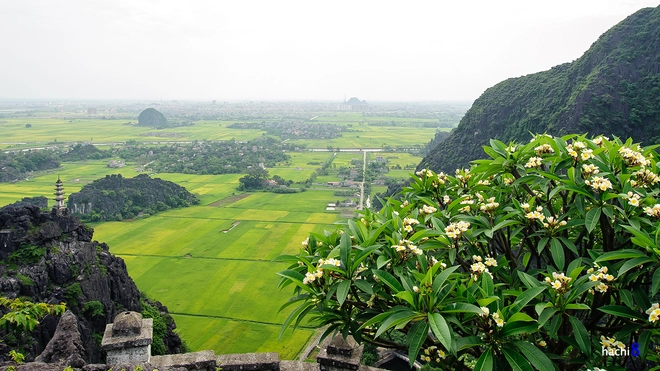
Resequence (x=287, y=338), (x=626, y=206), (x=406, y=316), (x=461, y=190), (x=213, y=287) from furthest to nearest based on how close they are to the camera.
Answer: (x=213, y=287)
(x=287, y=338)
(x=461, y=190)
(x=626, y=206)
(x=406, y=316)

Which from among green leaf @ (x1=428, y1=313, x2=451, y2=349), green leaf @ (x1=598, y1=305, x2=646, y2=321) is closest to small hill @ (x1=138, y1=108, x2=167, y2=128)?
green leaf @ (x1=428, y1=313, x2=451, y2=349)

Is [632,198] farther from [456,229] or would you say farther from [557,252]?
[456,229]

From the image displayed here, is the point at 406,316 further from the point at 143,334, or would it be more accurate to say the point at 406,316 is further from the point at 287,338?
the point at 287,338

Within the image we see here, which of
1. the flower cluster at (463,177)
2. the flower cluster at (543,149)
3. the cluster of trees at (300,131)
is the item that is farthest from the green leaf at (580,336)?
the cluster of trees at (300,131)

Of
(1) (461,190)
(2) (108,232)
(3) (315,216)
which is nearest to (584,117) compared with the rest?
(3) (315,216)

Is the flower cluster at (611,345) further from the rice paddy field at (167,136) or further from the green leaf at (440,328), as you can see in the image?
the rice paddy field at (167,136)
